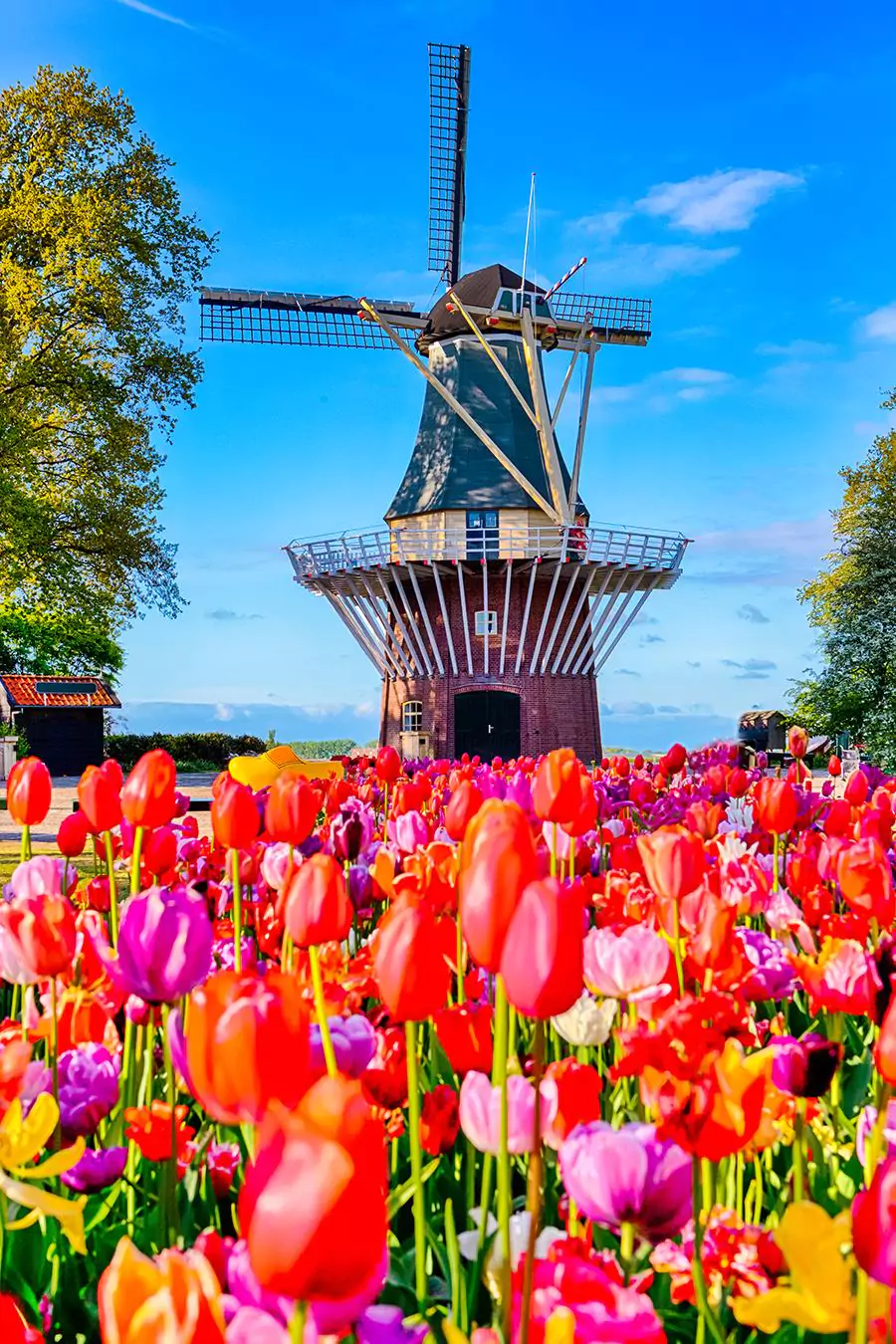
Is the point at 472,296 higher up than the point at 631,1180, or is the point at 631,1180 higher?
the point at 472,296

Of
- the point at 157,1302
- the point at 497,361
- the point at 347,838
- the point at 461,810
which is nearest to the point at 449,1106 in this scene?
the point at 157,1302

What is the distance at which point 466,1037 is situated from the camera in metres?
1.55

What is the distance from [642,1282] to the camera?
1133mm

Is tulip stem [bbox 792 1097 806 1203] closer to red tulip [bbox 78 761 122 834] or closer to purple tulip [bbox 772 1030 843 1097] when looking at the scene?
purple tulip [bbox 772 1030 843 1097]

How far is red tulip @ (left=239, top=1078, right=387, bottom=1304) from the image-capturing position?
647 millimetres

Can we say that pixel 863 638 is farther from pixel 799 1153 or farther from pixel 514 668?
pixel 799 1153

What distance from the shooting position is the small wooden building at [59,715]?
3006cm

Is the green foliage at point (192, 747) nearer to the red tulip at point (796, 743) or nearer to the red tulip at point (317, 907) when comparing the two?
the red tulip at point (796, 743)

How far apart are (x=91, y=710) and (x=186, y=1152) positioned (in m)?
30.4

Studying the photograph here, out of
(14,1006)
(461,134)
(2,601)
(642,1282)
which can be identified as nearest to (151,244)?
(2,601)

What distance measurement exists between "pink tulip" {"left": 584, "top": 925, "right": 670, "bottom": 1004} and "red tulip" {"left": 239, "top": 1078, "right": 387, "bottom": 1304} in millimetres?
1068

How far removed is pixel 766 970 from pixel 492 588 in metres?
22.8

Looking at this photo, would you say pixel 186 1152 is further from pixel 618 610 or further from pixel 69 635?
pixel 69 635

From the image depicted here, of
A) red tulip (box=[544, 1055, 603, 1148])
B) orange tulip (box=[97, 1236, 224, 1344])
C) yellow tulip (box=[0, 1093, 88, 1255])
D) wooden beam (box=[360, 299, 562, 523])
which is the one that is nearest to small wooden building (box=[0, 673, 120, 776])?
wooden beam (box=[360, 299, 562, 523])
